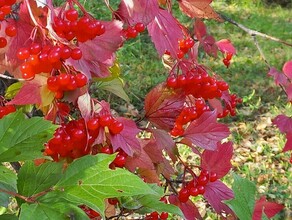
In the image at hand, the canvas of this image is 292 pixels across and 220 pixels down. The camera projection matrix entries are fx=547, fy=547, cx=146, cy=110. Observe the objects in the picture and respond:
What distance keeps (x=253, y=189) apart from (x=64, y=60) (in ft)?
1.06

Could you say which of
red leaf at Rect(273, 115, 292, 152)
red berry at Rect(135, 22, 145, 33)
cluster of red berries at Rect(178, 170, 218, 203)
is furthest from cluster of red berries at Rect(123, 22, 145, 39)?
red leaf at Rect(273, 115, 292, 152)

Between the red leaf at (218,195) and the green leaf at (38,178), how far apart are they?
474mm

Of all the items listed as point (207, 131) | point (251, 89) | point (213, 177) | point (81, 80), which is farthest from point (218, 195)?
point (251, 89)

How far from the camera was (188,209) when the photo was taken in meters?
1.13

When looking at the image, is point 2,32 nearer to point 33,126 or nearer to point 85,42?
point 85,42

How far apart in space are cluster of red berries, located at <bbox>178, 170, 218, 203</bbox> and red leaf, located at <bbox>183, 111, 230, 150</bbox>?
0.25 ft

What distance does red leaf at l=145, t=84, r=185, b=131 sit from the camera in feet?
3.28

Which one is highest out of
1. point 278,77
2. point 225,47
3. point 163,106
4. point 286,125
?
A: point 163,106

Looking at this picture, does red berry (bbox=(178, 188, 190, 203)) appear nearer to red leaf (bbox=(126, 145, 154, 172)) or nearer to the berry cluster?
red leaf (bbox=(126, 145, 154, 172))

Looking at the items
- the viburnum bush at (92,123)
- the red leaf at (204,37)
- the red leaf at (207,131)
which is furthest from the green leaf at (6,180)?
the red leaf at (204,37)

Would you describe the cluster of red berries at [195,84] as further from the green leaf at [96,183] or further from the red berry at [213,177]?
the green leaf at [96,183]

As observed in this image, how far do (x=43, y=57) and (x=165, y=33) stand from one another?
309mm

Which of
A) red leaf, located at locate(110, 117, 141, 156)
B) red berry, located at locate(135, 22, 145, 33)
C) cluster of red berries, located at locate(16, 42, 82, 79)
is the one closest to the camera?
cluster of red berries, located at locate(16, 42, 82, 79)

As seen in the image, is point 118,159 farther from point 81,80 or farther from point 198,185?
point 198,185
